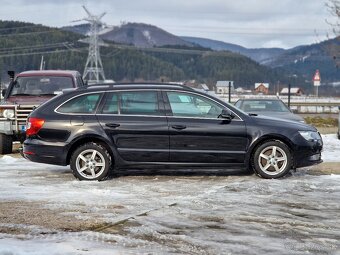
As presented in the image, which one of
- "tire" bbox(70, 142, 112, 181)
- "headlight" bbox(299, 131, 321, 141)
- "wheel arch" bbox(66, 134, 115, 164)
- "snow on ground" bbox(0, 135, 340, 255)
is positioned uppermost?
"headlight" bbox(299, 131, 321, 141)

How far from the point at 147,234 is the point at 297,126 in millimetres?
4263

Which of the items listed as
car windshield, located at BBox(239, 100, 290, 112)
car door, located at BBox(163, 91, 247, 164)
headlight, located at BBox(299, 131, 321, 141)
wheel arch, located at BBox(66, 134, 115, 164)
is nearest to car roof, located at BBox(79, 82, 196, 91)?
car door, located at BBox(163, 91, 247, 164)

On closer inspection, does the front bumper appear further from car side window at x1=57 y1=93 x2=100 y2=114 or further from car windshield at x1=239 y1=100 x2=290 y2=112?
car windshield at x1=239 y1=100 x2=290 y2=112

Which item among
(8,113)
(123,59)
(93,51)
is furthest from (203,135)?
(123,59)

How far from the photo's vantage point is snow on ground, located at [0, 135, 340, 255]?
518 cm

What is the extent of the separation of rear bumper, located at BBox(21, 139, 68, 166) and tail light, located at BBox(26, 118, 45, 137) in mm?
143

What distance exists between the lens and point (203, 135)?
868 centimetres

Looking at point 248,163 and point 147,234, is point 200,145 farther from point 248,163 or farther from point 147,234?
point 147,234

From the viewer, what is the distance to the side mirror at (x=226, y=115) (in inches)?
346

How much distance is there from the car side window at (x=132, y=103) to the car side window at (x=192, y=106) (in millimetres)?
282

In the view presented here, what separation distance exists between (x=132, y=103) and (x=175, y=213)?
286 cm

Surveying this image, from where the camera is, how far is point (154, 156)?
8.70m

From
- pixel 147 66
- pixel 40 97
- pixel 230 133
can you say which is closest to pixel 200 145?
pixel 230 133

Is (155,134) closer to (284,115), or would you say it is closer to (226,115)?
(226,115)
